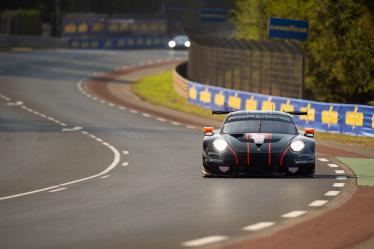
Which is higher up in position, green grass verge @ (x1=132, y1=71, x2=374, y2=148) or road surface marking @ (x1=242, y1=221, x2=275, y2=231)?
road surface marking @ (x1=242, y1=221, x2=275, y2=231)

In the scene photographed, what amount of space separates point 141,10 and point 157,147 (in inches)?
4500

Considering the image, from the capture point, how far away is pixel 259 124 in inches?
906

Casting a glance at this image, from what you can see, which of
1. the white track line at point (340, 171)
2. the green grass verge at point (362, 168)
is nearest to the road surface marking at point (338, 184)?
the green grass verge at point (362, 168)

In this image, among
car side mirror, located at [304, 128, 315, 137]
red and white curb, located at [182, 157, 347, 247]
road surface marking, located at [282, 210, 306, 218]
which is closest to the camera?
red and white curb, located at [182, 157, 347, 247]

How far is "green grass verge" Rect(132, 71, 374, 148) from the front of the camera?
37525 mm

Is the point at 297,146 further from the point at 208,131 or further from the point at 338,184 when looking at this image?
the point at 208,131

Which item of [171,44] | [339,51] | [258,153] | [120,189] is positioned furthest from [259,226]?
[171,44]

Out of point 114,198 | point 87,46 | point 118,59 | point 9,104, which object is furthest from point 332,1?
point 87,46

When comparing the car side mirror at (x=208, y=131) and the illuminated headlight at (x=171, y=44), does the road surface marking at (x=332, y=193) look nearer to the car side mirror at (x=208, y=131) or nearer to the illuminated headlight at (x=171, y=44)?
the car side mirror at (x=208, y=131)

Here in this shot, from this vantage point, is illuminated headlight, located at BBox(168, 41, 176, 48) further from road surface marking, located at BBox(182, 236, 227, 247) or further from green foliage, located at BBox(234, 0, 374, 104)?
road surface marking, located at BBox(182, 236, 227, 247)

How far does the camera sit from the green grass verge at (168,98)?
3753 cm

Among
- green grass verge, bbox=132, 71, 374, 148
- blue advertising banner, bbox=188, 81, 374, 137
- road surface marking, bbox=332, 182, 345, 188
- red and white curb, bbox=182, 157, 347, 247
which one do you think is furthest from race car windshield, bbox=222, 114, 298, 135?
green grass verge, bbox=132, 71, 374, 148

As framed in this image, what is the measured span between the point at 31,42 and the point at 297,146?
3398 inches

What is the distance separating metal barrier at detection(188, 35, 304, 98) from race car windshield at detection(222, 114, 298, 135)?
2295 cm
